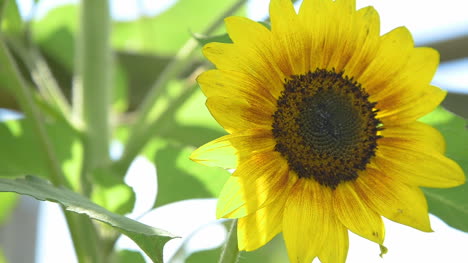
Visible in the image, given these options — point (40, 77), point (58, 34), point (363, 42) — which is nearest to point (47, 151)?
point (40, 77)

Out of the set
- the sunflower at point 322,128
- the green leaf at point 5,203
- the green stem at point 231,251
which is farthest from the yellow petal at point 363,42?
the green leaf at point 5,203

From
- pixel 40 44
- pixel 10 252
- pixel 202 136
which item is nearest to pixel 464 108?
pixel 202 136

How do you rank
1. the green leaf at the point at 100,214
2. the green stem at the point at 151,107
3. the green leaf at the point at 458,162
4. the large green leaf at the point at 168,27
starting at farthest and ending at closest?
the large green leaf at the point at 168,27 < the green stem at the point at 151,107 < the green leaf at the point at 458,162 < the green leaf at the point at 100,214

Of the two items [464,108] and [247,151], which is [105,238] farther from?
[464,108]

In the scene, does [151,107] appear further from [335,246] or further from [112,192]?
[335,246]

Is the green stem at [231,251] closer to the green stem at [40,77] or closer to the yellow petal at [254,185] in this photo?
the yellow petal at [254,185]
